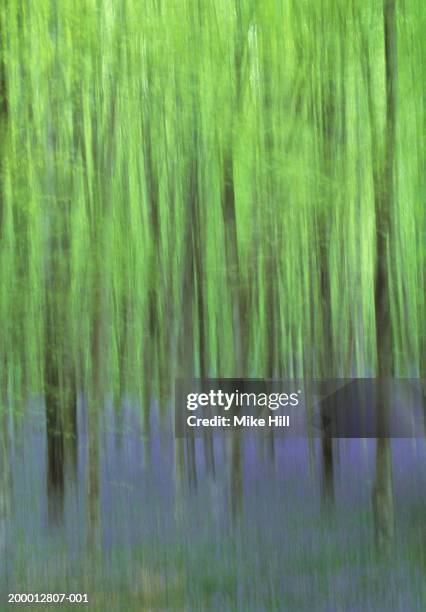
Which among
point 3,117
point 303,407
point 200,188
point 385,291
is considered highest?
point 3,117

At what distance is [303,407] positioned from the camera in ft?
6.65

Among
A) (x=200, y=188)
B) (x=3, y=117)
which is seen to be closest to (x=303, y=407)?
(x=200, y=188)

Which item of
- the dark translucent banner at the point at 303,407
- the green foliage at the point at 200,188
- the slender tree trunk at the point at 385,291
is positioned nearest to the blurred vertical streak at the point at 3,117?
the green foliage at the point at 200,188

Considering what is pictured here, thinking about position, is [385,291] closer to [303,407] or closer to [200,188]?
[303,407]

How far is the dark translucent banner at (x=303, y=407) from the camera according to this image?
2021 mm

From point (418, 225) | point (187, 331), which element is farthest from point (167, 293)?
point (418, 225)

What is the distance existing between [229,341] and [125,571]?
710 millimetres

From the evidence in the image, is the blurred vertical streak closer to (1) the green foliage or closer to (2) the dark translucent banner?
(1) the green foliage

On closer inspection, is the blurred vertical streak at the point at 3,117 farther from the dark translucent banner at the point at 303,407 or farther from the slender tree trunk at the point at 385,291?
the slender tree trunk at the point at 385,291

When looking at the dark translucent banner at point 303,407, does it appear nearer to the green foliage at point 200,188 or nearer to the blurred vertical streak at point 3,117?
the green foliage at point 200,188

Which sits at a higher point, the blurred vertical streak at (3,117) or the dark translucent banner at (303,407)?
the blurred vertical streak at (3,117)

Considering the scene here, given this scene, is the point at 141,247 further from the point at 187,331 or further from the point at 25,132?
the point at 25,132

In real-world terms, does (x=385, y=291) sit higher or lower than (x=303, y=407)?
higher

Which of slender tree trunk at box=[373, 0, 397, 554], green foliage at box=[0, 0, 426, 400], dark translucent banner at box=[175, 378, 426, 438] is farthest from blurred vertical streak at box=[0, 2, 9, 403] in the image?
slender tree trunk at box=[373, 0, 397, 554]
